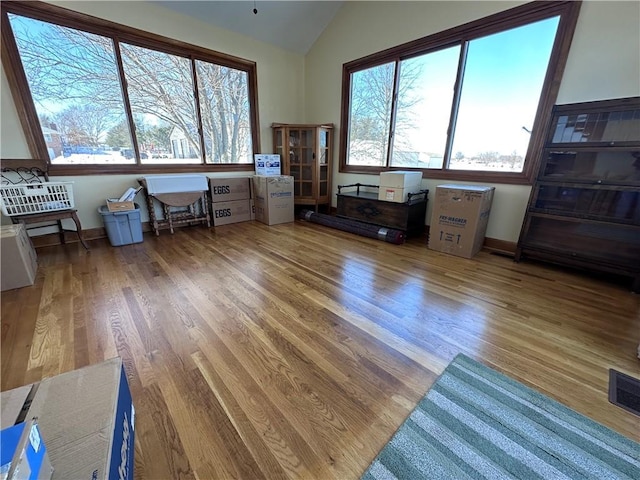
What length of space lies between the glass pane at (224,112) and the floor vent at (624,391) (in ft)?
16.0

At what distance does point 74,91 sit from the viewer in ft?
9.97

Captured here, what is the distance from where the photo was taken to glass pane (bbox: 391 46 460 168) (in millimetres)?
3258

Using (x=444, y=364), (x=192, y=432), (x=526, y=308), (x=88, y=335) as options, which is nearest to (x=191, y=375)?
(x=192, y=432)

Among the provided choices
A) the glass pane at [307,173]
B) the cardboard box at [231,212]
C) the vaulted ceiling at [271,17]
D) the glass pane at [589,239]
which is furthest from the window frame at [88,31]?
the glass pane at [589,239]

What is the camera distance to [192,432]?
1.06 m

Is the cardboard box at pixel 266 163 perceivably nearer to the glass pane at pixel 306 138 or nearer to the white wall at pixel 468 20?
the glass pane at pixel 306 138

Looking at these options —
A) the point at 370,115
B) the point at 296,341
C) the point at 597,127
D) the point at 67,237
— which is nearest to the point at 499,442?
the point at 296,341

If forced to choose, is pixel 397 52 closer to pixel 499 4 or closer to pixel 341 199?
pixel 499 4

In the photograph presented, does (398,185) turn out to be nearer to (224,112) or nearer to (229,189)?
(229,189)

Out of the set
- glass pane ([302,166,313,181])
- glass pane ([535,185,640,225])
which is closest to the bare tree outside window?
glass pane ([302,166,313,181])

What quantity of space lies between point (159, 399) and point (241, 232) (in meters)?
2.78

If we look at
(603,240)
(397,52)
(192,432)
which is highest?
(397,52)

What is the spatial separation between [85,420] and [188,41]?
4.63 metres

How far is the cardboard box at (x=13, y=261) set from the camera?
2.07 meters
